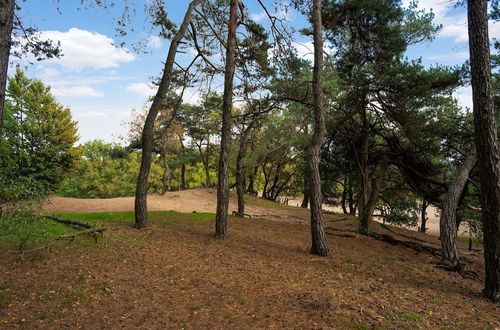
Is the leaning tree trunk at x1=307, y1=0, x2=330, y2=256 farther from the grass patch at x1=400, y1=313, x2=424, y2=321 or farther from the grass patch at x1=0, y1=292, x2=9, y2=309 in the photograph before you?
the grass patch at x1=0, y1=292, x2=9, y2=309

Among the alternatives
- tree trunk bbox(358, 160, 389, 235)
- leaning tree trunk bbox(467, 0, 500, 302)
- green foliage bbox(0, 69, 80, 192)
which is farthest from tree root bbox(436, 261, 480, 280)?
green foliage bbox(0, 69, 80, 192)

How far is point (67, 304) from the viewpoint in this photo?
14.7ft

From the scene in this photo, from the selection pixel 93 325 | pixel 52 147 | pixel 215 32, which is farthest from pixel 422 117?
pixel 52 147

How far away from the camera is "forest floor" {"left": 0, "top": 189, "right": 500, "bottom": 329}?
13.5ft

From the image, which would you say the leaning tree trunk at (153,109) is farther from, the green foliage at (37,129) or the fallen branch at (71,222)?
the green foliage at (37,129)

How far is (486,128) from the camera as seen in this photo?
5.07 m

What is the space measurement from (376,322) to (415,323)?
0.54 m

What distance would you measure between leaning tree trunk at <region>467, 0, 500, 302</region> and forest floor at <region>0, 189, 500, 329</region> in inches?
43.4

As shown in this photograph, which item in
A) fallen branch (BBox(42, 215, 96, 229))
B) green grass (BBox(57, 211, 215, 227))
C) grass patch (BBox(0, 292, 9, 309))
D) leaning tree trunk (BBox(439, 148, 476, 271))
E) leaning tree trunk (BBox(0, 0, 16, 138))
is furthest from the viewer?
green grass (BBox(57, 211, 215, 227))

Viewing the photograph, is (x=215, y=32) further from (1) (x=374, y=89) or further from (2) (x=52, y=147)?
(2) (x=52, y=147)

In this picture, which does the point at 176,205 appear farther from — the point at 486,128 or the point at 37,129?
the point at 486,128

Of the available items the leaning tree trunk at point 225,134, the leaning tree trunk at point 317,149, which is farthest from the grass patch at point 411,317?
the leaning tree trunk at point 225,134

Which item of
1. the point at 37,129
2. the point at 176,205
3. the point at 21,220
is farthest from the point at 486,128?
the point at 37,129

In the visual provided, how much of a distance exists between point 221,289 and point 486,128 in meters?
5.15
